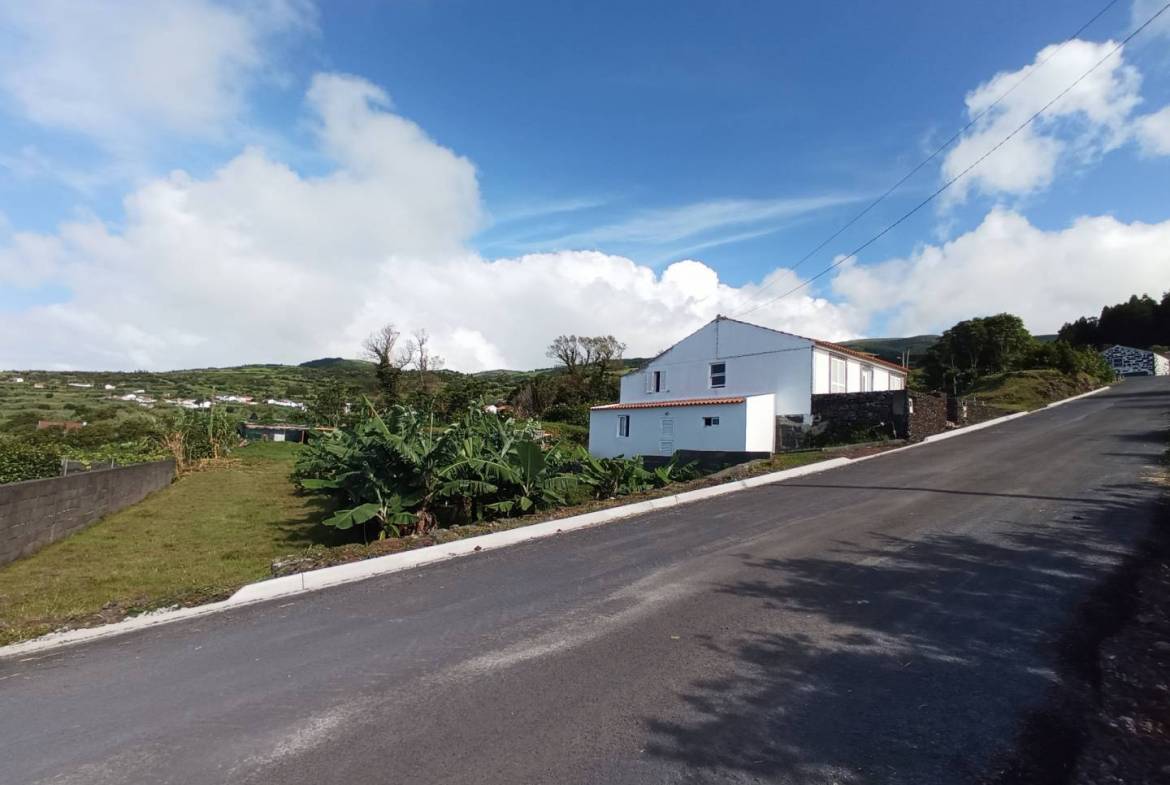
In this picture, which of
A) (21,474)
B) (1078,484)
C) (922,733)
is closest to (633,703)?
(922,733)

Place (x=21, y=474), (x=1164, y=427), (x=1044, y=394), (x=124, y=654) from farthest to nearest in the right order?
1. (x=1044, y=394)
2. (x=1164, y=427)
3. (x=21, y=474)
4. (x=124, y=654)

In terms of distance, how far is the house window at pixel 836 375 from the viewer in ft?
81.6

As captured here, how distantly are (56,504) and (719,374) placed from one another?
23.3m

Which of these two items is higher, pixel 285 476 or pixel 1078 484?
pixel 1078 484

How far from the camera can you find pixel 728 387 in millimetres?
27234

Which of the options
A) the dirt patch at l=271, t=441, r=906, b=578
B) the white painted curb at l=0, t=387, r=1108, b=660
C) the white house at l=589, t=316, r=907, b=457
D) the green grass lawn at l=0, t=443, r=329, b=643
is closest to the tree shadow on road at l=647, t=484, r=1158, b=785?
the white painted curb at l=0, t=387, r=1108, b=660

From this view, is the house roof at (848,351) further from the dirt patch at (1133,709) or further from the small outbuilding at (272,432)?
the small outbuilding at (272,432)

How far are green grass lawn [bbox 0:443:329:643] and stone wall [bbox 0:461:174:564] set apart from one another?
233 millimetres

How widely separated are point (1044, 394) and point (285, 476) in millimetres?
40174

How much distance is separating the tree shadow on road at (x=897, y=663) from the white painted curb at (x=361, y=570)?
3.26 m

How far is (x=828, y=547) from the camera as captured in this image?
6855 mm

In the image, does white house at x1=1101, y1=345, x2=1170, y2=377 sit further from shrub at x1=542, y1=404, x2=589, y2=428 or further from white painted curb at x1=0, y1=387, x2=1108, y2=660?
A: white painted curb at x1=0, y1=387, x2=1108, y2=660

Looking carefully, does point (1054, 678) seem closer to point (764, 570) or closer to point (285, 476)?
point (764, 570)

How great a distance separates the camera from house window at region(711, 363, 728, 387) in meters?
27.5
